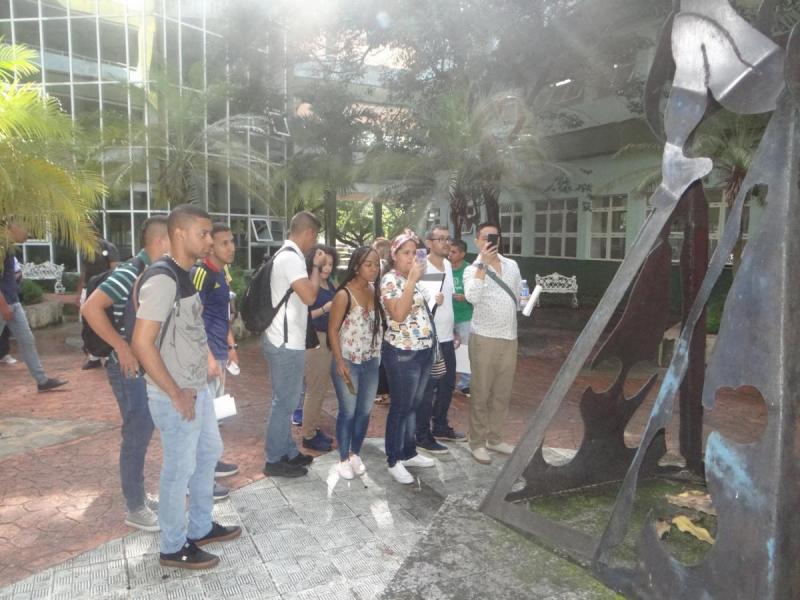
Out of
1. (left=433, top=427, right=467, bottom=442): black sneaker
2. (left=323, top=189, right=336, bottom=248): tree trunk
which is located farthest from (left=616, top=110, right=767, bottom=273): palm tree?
(left=323, top=189, right=336, bottom=248): tree trunk

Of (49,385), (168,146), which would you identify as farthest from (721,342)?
(168,146)

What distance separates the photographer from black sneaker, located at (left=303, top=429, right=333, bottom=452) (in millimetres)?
4773

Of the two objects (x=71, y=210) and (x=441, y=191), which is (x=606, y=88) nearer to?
(x=441, y=191)

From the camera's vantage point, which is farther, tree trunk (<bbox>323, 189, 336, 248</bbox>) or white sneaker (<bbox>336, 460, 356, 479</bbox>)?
tree trunk (<bbox>323, 189, 336, 248</bbox>)

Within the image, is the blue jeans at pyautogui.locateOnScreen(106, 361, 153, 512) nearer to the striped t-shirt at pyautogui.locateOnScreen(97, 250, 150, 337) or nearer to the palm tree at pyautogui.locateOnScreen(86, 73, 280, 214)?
the striped t-shirt at pyautogui.locateOnScreen(97, 250, 150, 337)

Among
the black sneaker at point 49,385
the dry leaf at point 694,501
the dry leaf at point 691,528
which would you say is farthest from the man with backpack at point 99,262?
the dry leaf at point 691,528

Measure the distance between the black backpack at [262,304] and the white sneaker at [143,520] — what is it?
120 centimetres

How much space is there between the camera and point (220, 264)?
14.2 feet

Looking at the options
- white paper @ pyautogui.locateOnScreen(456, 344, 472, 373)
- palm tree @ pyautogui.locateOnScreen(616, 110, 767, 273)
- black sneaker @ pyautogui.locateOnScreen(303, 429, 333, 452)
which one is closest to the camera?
black sneaker @ pyautogui.locateOnScreen(303, 429, 333, 452)

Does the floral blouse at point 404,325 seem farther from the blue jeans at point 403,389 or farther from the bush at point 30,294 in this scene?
the bush at point 30,294

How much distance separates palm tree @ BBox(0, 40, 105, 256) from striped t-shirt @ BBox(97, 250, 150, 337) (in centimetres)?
375

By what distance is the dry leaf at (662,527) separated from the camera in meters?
2.92

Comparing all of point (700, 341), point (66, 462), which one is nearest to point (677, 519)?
point (700, 341)

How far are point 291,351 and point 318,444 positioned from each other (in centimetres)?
113
